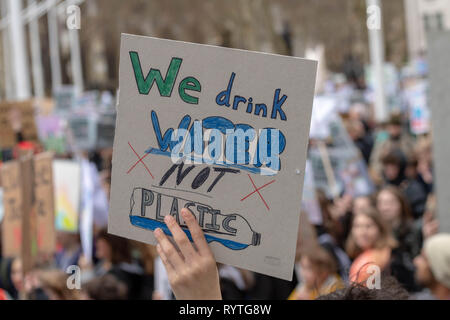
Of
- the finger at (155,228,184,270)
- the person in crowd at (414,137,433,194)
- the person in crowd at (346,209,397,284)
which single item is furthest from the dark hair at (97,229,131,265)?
the person in crowd at (414,137,433,194)

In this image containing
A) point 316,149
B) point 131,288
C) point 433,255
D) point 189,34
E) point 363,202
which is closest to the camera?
point 433,255

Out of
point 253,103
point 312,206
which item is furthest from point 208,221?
point 312,206

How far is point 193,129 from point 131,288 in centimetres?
282

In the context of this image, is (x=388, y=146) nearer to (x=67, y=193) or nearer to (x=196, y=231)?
(x=67, y=193)

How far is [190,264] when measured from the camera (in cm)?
180

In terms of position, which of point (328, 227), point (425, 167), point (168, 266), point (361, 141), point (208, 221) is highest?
point (361, 141)

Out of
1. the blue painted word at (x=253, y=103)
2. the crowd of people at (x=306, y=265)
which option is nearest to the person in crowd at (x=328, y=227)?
the crowd of people at (x=306, y=265)

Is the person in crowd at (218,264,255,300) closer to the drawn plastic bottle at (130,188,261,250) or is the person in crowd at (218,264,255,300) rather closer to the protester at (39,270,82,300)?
the protester at (39,270,82,300)

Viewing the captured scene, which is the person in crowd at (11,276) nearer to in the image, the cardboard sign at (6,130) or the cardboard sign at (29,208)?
the cardboard sign at (29,208)

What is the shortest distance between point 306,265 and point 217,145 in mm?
2157

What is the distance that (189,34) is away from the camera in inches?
1640

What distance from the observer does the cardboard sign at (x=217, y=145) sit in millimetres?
1876

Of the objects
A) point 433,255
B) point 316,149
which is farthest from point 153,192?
point 316,149

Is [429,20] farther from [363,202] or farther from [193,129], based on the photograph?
[193,129]
